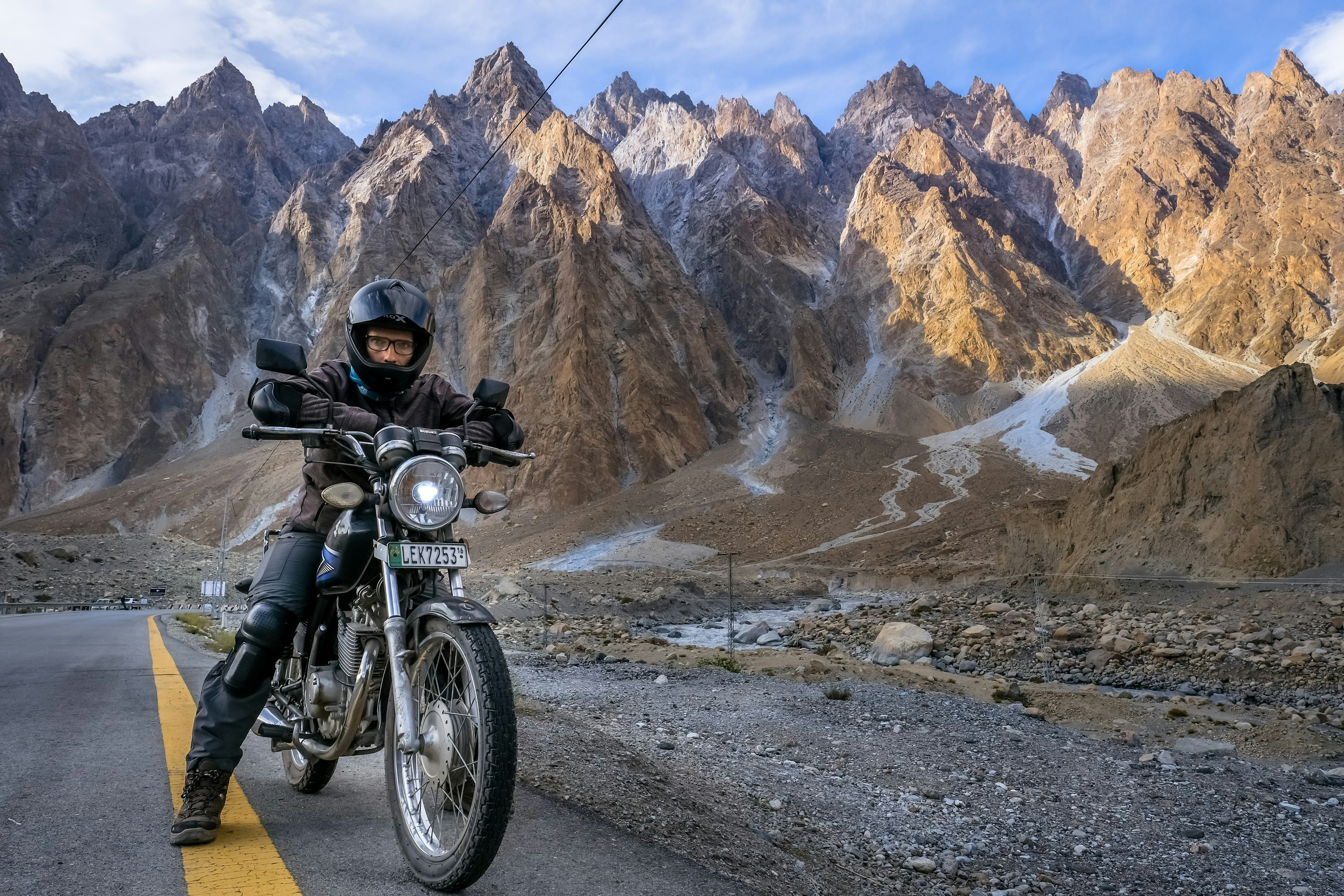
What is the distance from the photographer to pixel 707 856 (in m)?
3.40

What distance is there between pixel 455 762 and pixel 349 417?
4.45 ft

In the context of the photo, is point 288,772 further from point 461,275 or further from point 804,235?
point 804,235

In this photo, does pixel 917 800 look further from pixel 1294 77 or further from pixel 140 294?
pixel 1294 77

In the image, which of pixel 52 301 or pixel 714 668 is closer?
pixel 714 668

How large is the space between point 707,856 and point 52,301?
109368mm

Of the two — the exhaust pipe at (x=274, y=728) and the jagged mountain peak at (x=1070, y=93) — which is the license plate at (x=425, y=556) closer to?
the exhaust pipe at (x=274, y=728)

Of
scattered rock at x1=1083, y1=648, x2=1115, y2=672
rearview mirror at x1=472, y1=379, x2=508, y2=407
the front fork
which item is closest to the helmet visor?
rearview mirror at x1=472, y1=379, x2=508, y2=407

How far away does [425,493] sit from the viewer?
296 centimetres

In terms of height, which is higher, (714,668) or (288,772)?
(288,772)

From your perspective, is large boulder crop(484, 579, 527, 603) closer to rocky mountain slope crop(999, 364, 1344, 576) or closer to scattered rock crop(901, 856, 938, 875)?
rocky mountain slope crop(999, 364, 1344, 576)

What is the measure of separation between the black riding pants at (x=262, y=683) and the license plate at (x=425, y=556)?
62 centimetres

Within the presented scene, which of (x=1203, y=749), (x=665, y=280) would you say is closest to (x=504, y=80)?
(x=665, y=280)

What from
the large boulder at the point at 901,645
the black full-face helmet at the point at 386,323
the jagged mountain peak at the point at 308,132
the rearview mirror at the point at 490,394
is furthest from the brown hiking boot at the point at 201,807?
the jagged mountain peak at the point at 308,132

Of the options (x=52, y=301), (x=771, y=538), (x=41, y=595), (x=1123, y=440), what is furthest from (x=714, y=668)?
(x=52, y=301)
